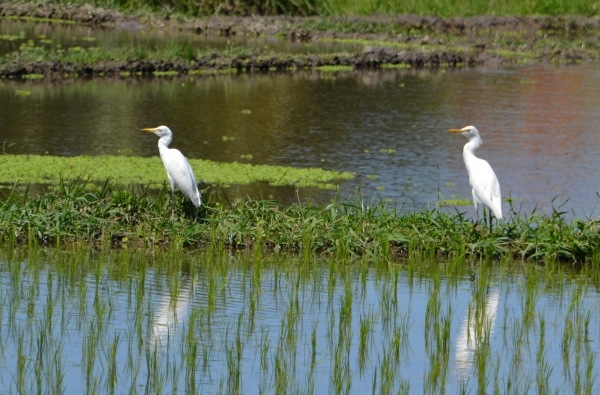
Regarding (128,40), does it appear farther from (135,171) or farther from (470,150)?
(470,150)

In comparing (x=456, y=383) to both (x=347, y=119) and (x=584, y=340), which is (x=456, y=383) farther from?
(x=347, y=119)

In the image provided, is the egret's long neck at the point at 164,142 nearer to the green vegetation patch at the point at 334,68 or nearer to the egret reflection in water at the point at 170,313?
the egret reflection in water at the point at 170,313

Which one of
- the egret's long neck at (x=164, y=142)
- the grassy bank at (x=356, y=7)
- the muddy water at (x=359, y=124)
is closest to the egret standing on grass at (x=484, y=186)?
the muddy water at (x=359, y=124)

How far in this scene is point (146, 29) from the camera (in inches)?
1275

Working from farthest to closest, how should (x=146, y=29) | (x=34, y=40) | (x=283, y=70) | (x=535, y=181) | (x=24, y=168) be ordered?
(x=146, y=29) < (x=34, y=40) < (x=283, y=70) < (x=535, y=181) < (x=24, y=168)

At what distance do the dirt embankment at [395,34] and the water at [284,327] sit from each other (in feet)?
53.9

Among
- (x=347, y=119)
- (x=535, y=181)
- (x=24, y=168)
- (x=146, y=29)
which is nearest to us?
(x=24, y=168)

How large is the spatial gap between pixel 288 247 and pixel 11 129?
807cm

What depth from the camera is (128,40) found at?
93.6ft

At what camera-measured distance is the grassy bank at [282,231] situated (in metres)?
8.99

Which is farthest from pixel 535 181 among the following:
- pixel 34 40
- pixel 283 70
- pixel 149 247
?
pixel 34 40

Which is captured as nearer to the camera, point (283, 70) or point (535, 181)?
point (535, 181)

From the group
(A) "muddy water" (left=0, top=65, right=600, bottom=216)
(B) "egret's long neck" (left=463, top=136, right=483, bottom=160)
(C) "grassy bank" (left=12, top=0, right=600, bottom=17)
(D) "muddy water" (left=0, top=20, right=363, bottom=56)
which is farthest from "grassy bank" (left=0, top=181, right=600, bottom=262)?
(C) "grassy bank" (left=12, top=0, right=600, bottom=17)

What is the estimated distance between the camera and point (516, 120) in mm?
19266
